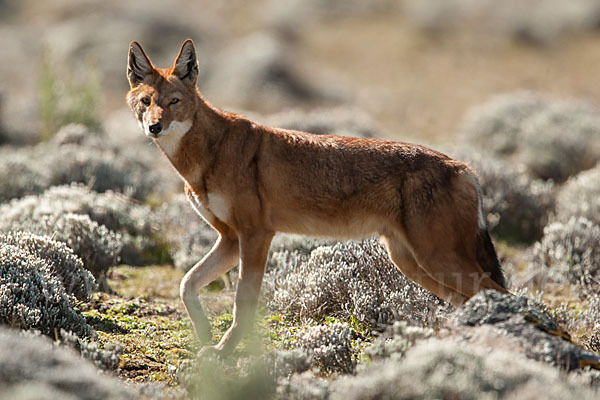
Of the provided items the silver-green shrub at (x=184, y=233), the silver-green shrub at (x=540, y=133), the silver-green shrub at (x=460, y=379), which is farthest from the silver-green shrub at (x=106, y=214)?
the silver-green shrub at (x=540, y=133)

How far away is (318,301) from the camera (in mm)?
6180

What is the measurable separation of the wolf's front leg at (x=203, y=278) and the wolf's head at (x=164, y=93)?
42.4 inches

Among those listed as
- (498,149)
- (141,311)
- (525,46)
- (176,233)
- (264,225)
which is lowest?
(141,311)

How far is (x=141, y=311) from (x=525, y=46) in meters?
23.4

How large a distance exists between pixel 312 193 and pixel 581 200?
5.89 metres

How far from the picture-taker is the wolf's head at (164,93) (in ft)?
17.5

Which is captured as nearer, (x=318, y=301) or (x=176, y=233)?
(x=318, y=301)

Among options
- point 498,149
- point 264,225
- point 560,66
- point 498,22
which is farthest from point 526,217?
point 498,22

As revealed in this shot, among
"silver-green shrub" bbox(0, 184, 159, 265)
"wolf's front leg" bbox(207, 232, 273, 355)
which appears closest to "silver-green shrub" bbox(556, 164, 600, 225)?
"wolf's front leg" bbox(207, 232, 273, 355)

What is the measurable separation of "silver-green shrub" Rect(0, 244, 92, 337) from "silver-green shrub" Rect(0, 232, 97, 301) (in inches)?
19.9

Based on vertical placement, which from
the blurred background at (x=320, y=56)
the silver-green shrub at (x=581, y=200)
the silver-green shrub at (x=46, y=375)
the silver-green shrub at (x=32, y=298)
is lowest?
the silver-green shrub at (x=46, y=375)

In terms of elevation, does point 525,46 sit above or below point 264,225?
above

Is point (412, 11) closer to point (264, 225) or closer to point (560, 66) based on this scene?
point (560, 66)

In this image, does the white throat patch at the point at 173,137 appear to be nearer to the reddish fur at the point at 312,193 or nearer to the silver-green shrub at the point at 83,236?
the reddish fur at the point at 312,193
